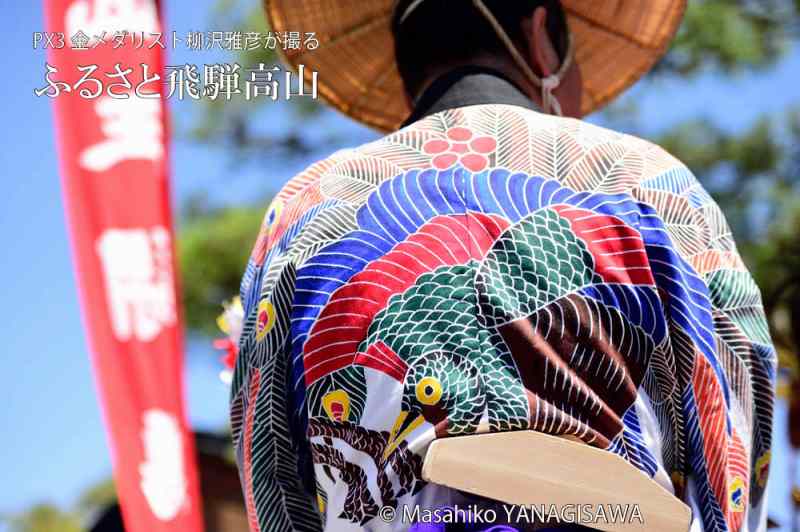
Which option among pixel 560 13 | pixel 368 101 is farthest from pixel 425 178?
pixel 368 101

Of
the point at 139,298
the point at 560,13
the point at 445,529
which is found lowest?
the point at 139,298

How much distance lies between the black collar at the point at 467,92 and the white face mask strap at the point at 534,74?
0.06 m

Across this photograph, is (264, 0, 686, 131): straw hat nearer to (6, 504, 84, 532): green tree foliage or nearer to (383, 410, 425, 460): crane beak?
(383, 410, 425, 460): crane beak

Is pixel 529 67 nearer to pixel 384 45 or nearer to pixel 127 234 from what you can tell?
pixel 384 45

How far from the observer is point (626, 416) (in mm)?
1544

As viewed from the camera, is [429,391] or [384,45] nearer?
[429,391]

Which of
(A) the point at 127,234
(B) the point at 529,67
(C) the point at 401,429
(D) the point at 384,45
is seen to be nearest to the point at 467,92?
(B) the point at 529,67

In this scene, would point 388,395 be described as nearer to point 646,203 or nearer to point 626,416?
point 626,416

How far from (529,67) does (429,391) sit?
79cm

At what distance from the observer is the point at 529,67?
6.64 ft

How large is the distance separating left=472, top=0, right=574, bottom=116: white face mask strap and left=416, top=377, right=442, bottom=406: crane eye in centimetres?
75

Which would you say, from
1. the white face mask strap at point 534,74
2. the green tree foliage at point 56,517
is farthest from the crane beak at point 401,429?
the green tree foliage at point 56,517

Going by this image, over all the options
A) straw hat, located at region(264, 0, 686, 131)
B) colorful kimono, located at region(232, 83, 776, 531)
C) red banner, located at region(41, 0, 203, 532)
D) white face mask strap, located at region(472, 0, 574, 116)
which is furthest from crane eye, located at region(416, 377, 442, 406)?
red banner, located at region(41, 0, 203, 532)

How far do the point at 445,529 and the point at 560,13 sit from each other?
45.3 inches
